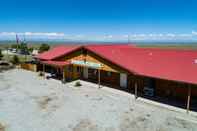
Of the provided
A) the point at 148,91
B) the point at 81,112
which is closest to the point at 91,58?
the point at 148,91

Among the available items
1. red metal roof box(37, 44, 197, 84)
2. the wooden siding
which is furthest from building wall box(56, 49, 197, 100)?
the wooden siding

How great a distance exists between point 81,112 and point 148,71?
6.89 m

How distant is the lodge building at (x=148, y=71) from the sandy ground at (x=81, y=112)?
1.95 m

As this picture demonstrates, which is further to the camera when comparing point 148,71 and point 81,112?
point 148,71

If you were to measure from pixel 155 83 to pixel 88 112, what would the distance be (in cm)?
761

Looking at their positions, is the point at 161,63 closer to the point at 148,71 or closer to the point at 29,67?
the point at 148,71

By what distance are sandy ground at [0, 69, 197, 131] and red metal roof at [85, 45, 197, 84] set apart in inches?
109

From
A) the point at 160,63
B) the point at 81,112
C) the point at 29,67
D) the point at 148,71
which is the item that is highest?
the point at 160,63

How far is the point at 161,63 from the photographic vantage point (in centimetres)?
1770

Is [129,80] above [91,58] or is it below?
below

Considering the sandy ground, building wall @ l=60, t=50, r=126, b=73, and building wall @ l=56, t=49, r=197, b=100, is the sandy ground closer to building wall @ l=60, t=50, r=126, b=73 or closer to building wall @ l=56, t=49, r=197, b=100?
building wall @ l=56, t=49, r=197, b=100

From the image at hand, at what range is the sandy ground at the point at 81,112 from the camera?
41.1 ft

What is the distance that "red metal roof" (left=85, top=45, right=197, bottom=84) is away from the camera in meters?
15.1

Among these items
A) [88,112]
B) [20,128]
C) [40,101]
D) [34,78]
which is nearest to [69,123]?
[88,112]
